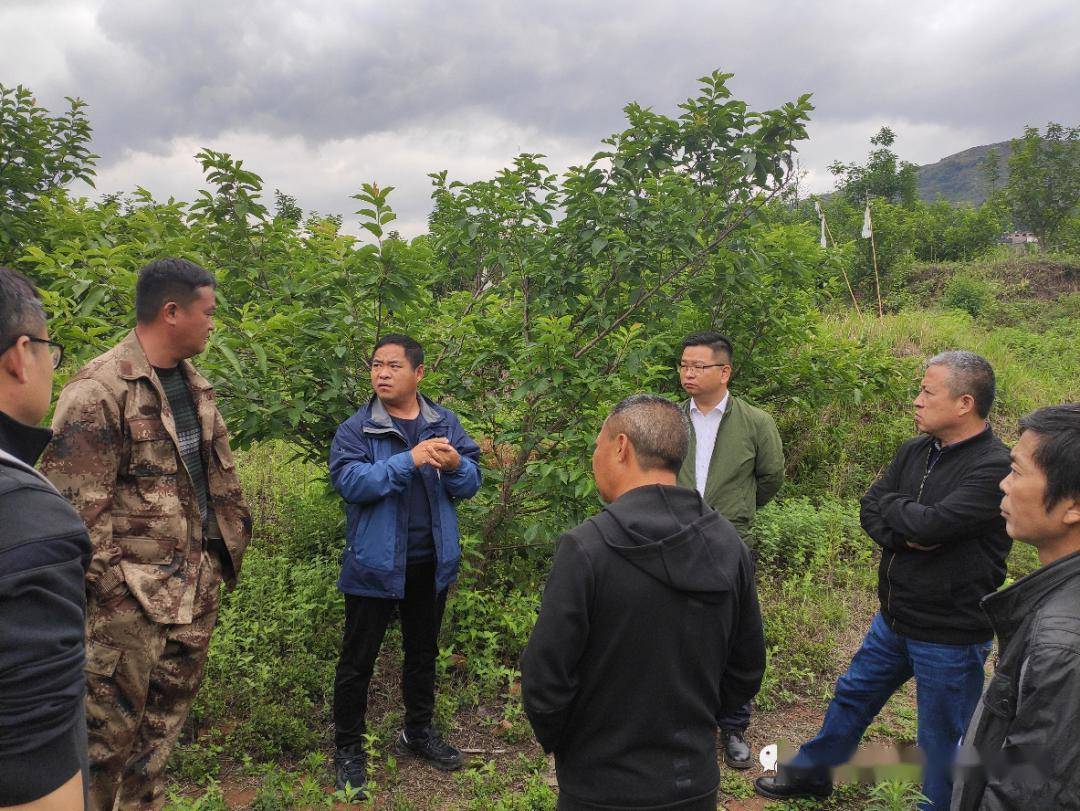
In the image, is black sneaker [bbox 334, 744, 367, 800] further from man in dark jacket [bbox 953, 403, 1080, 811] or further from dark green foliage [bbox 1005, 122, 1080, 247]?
dark green foliage [bbox 1005, 122, 1080, 247]

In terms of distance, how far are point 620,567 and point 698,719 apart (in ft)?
1.59

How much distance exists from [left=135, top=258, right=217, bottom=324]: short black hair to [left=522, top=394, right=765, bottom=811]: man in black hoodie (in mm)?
1703

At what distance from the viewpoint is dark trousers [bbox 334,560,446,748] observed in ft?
10.2

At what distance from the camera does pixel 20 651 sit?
1066 millimetres

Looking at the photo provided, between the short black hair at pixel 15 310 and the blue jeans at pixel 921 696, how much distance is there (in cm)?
309

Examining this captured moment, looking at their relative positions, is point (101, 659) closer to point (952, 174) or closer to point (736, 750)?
point (736, 750)

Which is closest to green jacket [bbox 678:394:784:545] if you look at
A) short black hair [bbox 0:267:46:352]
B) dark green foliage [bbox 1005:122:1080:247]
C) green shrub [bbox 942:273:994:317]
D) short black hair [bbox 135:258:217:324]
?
short black hair [bbox 135:258:217:324]

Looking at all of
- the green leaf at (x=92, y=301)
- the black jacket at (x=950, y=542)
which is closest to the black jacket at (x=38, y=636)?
the green leaf at (x=92, y=301)

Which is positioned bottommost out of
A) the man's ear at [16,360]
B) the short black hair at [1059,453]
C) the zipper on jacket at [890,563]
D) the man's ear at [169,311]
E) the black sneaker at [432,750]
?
the black sneaker at [432,750]

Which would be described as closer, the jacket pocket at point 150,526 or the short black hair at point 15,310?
the short black hair at point 15,310

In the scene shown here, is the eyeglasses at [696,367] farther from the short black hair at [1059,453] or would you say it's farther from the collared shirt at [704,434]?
the short black hair at [1059,453]

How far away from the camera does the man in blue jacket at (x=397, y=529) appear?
3031 millimetres

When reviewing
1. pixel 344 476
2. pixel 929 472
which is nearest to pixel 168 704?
pixel 344 476

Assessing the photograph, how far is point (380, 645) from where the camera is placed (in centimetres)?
329
